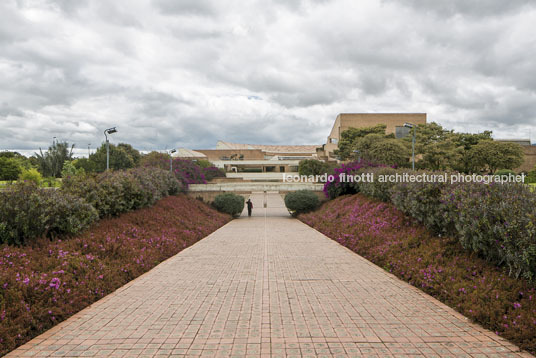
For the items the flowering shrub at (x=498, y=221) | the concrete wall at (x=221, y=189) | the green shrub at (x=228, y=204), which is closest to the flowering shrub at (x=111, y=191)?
the green shrub at (x=228, y=204)

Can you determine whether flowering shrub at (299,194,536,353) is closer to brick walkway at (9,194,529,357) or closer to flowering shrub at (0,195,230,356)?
brick walkway at (9,194,529,357)

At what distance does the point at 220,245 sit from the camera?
34.1 ft

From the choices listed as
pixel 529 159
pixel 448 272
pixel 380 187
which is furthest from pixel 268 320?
pixel 529 159

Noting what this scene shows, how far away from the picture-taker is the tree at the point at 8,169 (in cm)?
3994

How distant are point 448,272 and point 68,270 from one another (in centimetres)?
623

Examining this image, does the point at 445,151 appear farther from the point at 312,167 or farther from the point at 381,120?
the point at 381,120

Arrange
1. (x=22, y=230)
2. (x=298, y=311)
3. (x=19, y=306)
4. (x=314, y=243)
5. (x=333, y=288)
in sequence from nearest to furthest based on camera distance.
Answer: (x=19, y=306)
(x=298, y=311)
(x=333, y=288)
(x=22, y=230)
(x=314, y=243)

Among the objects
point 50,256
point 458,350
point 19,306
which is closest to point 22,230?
point 50,256

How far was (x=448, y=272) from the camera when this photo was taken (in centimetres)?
594

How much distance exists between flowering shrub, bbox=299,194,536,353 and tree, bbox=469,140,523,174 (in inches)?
1325

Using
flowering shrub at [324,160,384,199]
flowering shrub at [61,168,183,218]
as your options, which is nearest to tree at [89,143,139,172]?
flowering shrub at [324,160,384,199]

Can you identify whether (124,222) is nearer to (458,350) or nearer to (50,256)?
(50,256)

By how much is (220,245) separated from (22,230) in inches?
199

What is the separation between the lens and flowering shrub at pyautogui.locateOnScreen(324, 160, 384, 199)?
18.4 metres
